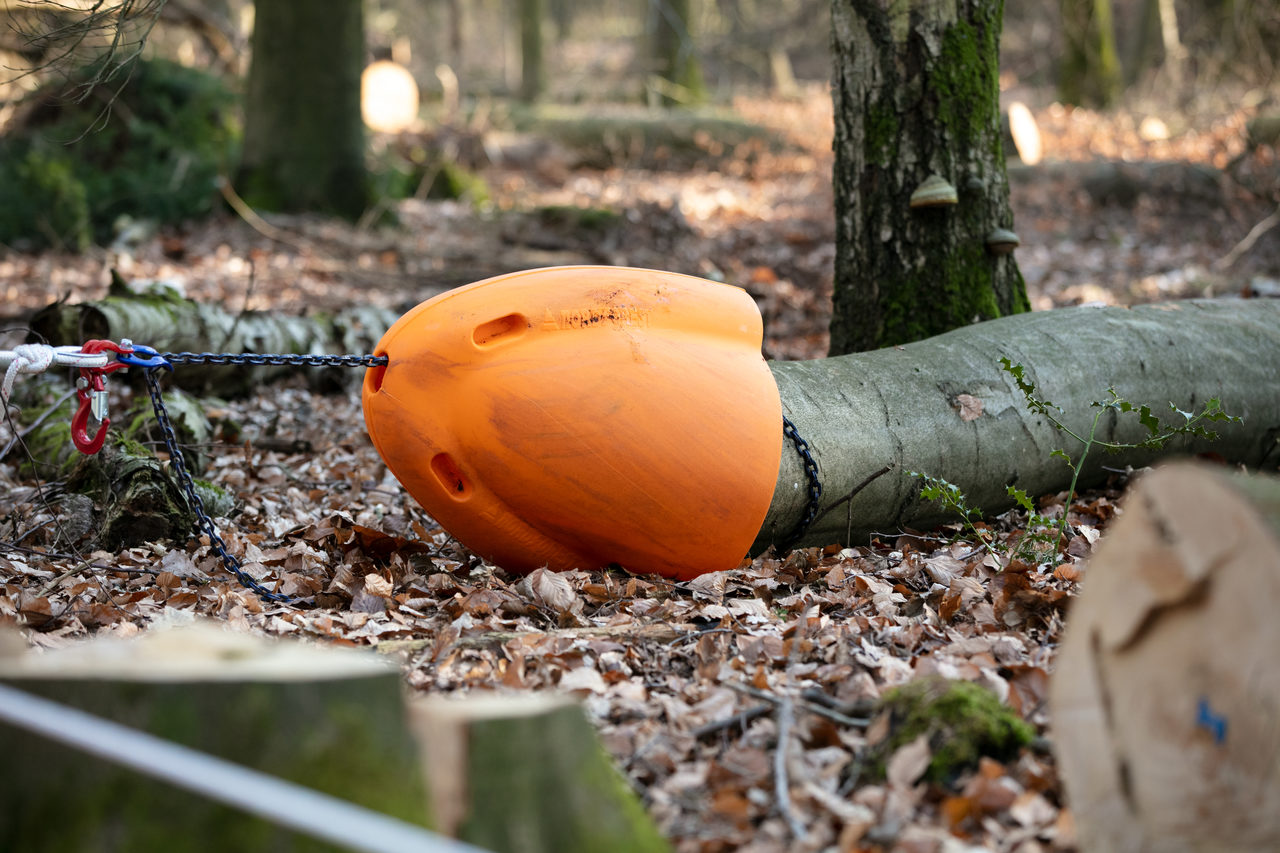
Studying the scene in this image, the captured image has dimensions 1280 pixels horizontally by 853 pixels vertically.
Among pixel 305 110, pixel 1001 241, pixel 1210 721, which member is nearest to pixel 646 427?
pixel 1210 721

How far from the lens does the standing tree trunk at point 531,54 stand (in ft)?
60.6

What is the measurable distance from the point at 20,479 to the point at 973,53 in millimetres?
4843

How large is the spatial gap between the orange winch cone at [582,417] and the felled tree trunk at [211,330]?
9.10 ft

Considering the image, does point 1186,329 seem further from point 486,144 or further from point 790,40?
point 790,40

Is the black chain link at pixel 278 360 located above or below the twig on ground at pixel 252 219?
below

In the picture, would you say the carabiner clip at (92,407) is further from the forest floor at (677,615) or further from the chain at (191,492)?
the forest floor at (677,615)

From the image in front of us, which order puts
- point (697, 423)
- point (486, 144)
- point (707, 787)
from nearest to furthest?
point (707, 787), point (697, 423), point (486, 144)

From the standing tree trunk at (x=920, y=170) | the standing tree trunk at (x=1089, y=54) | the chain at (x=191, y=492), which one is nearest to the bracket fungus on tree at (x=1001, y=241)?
the standing tree trunk at (x=920, y=170)

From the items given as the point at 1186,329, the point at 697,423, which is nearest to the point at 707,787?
the point at 697,423

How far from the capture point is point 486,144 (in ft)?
47.3

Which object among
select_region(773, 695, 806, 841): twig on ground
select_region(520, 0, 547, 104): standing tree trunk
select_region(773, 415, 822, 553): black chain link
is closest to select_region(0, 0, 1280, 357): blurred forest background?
select_region(520, 0, 547, 104): standing tree trunk

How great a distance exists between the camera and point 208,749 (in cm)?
171

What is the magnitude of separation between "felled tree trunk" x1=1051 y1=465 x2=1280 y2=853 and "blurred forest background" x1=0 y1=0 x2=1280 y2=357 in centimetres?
411

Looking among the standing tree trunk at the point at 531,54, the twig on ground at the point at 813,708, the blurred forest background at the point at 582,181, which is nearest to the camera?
the twig on ground at the point at 813,708
